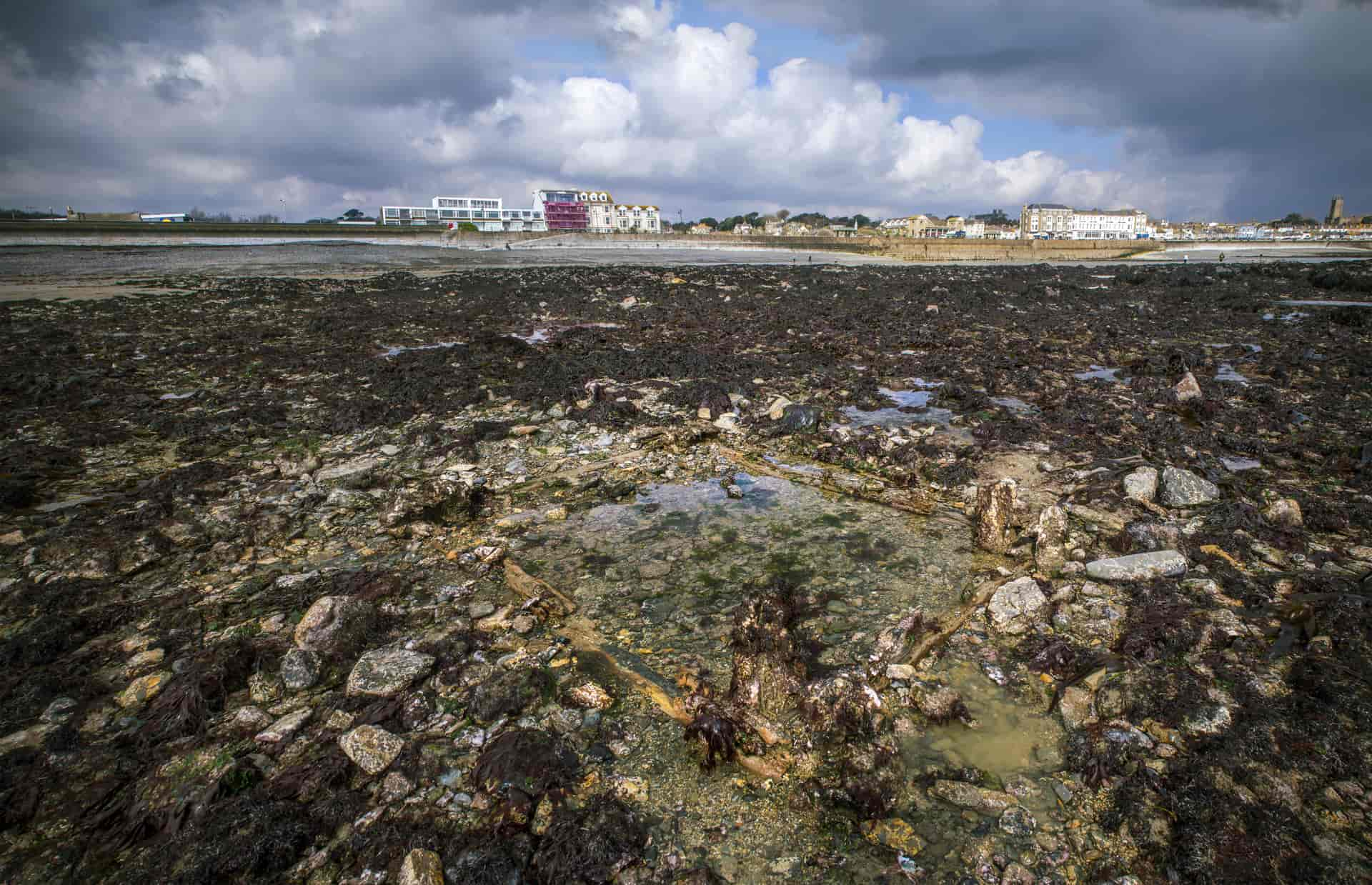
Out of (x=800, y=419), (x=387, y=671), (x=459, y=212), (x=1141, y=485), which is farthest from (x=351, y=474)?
(x=459, y=212)

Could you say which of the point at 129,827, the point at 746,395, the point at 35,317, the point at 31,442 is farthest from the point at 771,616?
the point at 35,317

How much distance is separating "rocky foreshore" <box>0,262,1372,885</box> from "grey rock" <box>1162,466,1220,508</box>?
23 millimetres

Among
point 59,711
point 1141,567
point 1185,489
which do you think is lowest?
point 59,711

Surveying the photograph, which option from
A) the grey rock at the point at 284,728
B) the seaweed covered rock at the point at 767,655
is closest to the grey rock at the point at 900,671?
the seaweed covered rock at the point at 767,655

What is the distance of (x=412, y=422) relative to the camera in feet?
23.6

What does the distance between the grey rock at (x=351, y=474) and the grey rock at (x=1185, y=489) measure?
6.60 meters

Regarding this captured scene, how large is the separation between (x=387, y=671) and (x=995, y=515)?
400 cm

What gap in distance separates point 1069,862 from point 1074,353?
→ 38.8 ft

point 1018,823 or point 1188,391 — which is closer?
point 1018,823

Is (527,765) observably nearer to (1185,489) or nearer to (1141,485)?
(1141,485)

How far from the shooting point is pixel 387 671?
118 inches

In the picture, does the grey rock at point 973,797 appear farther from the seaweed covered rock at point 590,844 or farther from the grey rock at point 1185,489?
the grey rock at point 1185,489

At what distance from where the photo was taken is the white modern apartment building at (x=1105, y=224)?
479 ft

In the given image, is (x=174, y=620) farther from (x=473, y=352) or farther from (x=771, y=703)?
(x=473, y=352)
